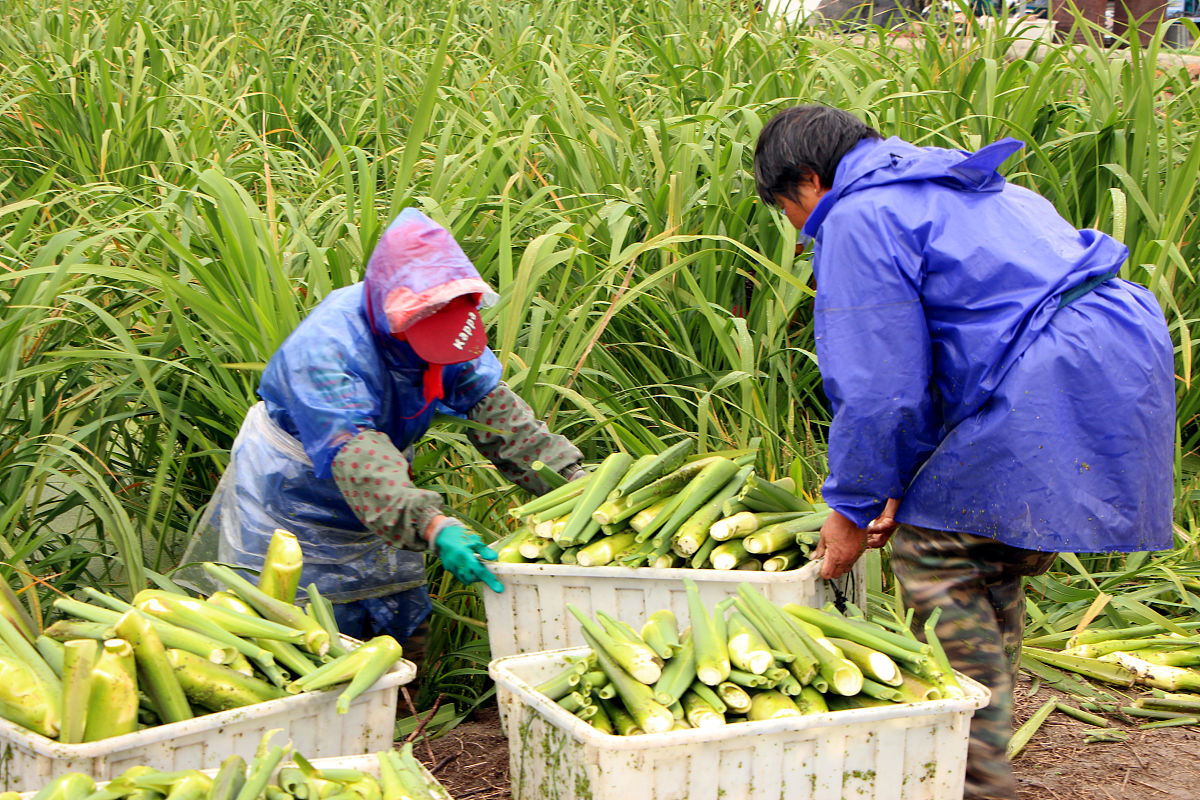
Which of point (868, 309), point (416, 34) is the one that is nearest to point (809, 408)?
point (868, 309)

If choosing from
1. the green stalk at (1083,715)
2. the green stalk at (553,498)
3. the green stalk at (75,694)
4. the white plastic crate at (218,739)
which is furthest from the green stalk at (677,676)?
the green stalk at (1083,715)

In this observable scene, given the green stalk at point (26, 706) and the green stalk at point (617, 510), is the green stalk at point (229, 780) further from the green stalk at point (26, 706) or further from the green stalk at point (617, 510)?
the green stalk at point (617, 510)

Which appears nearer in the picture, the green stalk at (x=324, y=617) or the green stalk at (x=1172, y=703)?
the green stalk at (x=324, y=617)

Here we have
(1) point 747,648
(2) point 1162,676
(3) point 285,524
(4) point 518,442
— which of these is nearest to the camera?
(1) point 747,648

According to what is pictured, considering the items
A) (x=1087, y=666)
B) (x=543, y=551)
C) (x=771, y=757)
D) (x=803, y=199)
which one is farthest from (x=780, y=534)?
(x=1087, y=666)

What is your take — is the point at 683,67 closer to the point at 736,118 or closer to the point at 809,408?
the point at 736,118

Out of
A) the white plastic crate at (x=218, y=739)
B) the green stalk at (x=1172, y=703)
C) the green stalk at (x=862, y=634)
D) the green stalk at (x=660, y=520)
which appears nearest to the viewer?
the white plastic crate at (x=218, y=739)

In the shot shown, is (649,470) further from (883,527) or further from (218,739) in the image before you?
(218,739)

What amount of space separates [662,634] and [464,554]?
47cm

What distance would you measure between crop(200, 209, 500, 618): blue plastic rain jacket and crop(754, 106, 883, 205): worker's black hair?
688mm

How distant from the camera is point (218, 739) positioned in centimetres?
183

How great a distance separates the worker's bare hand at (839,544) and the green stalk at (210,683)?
1.13 meters

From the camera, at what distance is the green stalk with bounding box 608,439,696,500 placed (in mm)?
2471

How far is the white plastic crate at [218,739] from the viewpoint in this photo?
173 centimetres
